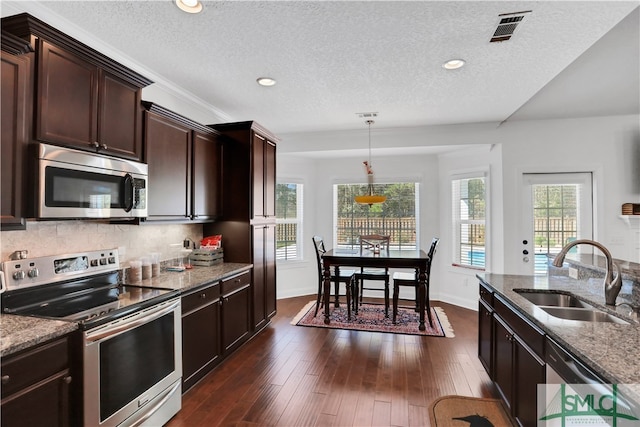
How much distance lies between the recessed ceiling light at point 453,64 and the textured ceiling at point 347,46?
0.06m

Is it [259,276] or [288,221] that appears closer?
[259,276]

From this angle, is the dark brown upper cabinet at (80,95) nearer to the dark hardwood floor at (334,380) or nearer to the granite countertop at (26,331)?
the granite countertop at (26,331)

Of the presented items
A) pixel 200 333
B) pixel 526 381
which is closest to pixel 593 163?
pixel 526 381

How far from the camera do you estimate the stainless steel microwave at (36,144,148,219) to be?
5.72 ft

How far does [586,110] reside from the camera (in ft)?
13.1

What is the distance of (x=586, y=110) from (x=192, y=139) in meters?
4.60

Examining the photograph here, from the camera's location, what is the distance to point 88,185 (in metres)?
1.99

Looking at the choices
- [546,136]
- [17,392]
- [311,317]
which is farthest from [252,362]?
[546,136]

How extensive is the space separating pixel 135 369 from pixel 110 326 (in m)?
0.37

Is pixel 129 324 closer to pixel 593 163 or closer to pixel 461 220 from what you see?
pixel 461 220

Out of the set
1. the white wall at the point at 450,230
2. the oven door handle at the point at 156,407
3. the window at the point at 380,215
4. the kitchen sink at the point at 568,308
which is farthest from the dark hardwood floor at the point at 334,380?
the window at the point at 380,215

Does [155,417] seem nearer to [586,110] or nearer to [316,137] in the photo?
[316,137]

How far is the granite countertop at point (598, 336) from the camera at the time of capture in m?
1.15

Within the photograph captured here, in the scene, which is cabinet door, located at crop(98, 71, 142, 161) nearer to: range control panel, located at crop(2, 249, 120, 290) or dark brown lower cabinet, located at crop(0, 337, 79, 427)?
range control panel, located at crop(2, 249, 120, 290)
